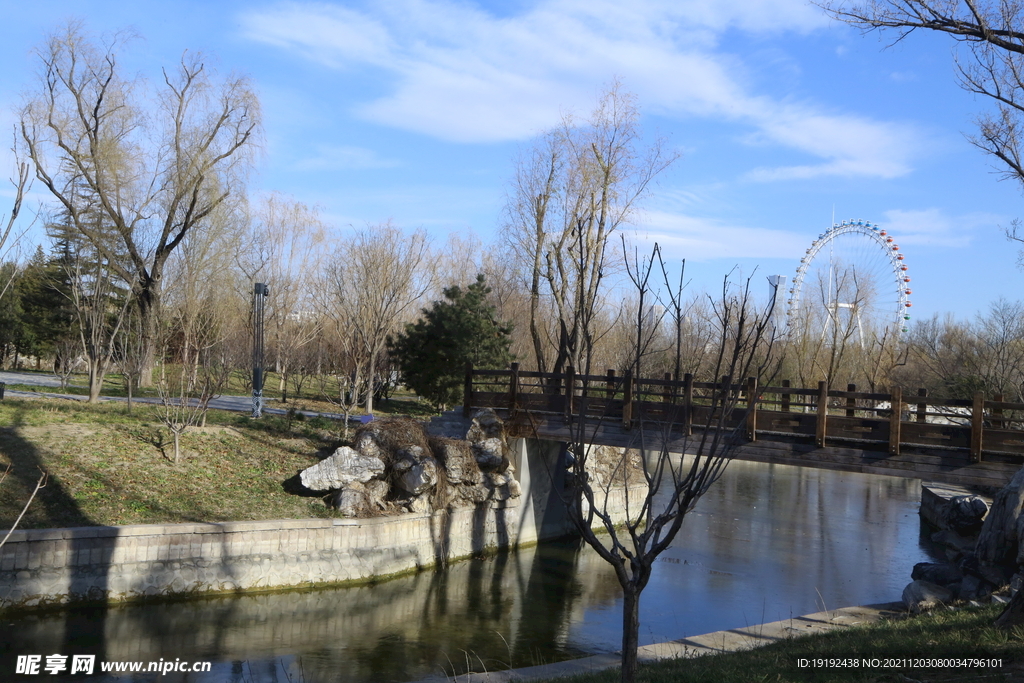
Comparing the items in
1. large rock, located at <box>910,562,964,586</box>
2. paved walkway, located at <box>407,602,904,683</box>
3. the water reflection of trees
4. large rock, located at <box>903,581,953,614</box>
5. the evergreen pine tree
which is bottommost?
the water reflection of trees

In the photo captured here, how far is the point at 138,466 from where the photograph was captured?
13281 millimetres

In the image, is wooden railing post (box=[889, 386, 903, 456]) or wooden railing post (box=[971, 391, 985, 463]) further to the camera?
wooden railing post (box=[889, 386, 903, 456])

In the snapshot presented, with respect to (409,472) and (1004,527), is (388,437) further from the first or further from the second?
(1004,527)

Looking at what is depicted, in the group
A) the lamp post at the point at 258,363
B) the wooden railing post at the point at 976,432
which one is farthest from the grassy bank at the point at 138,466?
the wooden railing post at the point at 976,432

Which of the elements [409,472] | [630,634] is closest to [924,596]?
[630,634]

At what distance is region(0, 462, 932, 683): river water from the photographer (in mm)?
9414

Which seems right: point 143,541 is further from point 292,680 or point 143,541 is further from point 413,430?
point 413,430

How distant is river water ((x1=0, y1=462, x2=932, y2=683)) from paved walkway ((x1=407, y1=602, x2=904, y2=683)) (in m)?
0.96

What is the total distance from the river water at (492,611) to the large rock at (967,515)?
105 centimetres

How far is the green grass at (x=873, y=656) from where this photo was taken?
18.5 feet

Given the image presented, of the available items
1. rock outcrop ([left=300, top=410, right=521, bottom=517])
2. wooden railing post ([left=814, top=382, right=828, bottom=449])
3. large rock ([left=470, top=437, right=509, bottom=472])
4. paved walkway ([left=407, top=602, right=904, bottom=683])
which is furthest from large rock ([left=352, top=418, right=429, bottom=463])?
wooden railing post ([left=814, top=382, right=828, bottom=449])

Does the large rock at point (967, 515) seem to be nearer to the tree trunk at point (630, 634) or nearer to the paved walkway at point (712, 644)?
the paved walkway at point (712, 644)

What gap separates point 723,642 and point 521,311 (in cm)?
2149

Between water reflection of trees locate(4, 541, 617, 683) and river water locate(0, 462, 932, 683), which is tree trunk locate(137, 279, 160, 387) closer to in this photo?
river water locate(0, 462, 932, 683)
